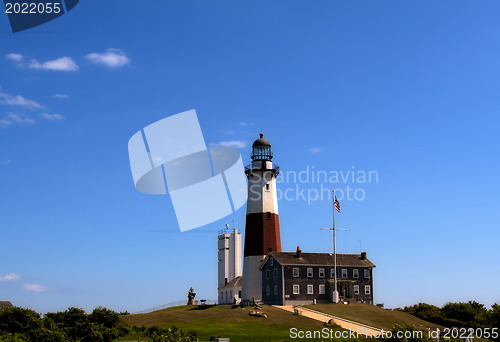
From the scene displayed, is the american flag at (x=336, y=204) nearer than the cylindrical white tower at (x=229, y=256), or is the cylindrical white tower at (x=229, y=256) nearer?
the american flag at (x=336, y=204)

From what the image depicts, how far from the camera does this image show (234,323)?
50875 mm

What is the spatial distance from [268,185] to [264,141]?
6.32 metres

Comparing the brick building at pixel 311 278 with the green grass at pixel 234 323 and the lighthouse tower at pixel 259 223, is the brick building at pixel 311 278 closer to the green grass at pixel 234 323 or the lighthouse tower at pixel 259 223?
the lighthouse tower at pixel 259 223

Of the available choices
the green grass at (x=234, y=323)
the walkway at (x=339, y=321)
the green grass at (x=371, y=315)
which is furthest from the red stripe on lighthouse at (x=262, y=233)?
the green grass at (x=234, y=323)

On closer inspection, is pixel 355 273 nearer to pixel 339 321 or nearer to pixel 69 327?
pixel 339 321

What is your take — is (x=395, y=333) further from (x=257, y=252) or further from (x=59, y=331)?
(x=257, y=252)

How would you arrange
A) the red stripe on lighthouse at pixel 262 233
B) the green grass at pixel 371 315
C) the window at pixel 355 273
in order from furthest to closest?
the window at pixel 355 273 < the red stripe on lighthouse at pixel 262 233 < the green grass at pixel 371 315

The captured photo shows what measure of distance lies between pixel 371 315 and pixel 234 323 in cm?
1679

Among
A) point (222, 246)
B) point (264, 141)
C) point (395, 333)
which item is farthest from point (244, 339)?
point (222, 246)

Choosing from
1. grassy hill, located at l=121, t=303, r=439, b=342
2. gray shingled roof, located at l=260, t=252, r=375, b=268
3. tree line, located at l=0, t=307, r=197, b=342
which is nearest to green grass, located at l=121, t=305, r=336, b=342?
grassy hill, located at l=121, t=303, r=439, b=342

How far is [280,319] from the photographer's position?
54562 millimetres

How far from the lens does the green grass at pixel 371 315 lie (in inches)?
2250

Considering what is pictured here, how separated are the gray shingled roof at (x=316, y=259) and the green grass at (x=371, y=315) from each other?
586 cm

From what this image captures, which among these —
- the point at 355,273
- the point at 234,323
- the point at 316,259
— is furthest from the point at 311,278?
the point at 234,323
